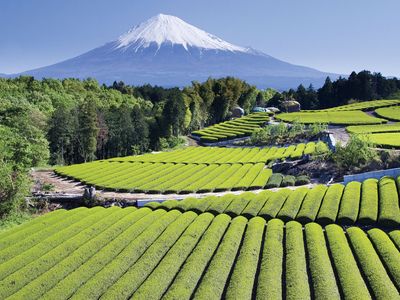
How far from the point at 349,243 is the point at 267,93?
142296 mm

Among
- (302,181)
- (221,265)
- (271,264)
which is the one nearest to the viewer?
(271,264)

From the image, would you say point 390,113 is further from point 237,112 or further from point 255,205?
point 255,205

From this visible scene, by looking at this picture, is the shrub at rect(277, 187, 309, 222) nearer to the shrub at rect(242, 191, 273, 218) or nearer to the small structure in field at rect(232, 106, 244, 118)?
the shrub at rect(242, 191, 273, 218)

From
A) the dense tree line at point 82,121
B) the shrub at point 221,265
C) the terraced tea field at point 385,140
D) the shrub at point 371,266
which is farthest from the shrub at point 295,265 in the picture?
the terraced tea field at point 385,140

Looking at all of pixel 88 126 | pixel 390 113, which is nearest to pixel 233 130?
pixel 88 126

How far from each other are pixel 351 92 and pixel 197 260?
404ft

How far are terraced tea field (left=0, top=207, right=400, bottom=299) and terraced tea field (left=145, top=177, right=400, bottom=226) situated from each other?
1.16 m

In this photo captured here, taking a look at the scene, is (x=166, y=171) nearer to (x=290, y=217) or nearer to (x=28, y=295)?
(x=290, y=217)

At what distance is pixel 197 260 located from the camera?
23328 millimetres

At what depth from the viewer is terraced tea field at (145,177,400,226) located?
28.8m

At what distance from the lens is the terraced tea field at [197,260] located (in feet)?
66.1

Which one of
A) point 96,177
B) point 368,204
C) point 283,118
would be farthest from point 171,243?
point 283,118

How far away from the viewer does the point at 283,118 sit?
9569 centimetres

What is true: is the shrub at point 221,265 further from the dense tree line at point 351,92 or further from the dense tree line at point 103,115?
the dense tree line at point 351,92
